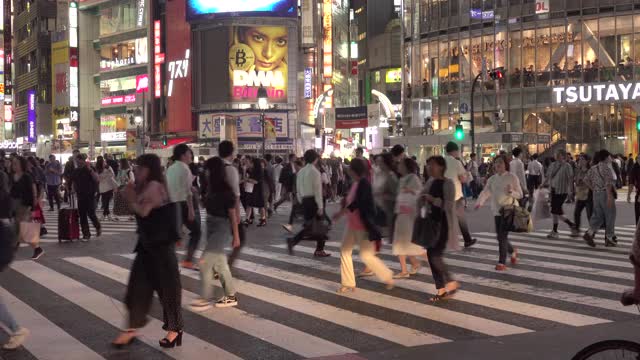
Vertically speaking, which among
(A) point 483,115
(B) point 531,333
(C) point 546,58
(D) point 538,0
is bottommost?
(B) point 531,333

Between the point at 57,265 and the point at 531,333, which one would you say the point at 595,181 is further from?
the point at 57,265

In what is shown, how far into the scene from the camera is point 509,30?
49.8 metres

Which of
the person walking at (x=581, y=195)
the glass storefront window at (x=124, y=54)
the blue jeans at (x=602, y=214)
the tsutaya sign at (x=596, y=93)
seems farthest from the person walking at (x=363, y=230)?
the glass storefront window at (x=124, y=54)

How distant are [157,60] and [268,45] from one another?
11137 mm

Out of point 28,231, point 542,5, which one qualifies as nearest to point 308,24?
point 542,5

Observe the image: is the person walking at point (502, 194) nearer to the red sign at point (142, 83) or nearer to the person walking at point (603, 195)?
the person walking at point (603, 195)

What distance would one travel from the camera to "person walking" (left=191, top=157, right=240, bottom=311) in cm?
884

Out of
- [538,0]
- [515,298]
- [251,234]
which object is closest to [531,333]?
[515,298]

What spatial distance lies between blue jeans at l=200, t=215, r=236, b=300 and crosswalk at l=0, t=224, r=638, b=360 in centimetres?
34

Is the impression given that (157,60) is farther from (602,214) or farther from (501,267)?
(501,267)

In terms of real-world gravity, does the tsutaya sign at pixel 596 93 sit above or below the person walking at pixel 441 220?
above

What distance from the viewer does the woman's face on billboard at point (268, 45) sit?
58812 mm

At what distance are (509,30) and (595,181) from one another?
3680 cm

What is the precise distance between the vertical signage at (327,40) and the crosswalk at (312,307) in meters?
54.1
